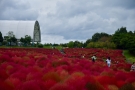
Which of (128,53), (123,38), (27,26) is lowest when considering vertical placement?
(128,53)

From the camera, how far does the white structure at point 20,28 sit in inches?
3597

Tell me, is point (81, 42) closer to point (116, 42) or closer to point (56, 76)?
point (116, 42)

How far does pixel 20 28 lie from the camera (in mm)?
92875

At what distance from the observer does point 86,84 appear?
240 inches

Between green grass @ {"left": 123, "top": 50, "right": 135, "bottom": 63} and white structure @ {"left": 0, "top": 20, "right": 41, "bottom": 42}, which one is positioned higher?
white structure @ {"left": 0, "top": 20, "right": 41, "bottom": 42}

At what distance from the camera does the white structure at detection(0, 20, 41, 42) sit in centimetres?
9136

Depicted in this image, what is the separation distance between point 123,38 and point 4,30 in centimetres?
5457

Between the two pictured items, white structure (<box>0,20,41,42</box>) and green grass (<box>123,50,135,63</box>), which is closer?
green grass (<box>123,50,135,63</box>)

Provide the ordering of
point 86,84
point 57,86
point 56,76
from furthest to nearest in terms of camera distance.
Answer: point 56,76 → point 86,84 → point 57,86

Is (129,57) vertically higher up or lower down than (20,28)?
lower down

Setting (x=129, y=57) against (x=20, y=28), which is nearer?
(x=129, y=57)

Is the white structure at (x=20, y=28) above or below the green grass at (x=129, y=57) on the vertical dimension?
above

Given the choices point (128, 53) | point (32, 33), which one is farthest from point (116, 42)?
point (32, 33)

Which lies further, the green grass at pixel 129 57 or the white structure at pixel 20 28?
the white structure at pixel 20 28
